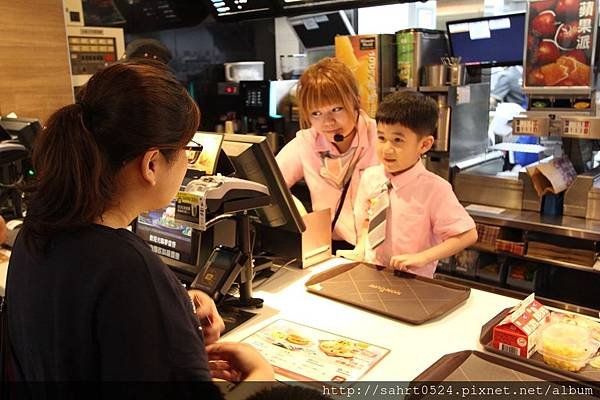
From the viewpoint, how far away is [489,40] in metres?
3.39

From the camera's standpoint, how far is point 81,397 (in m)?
0.79

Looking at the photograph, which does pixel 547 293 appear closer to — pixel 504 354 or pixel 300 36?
pixel 504 354

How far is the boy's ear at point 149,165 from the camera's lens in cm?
86

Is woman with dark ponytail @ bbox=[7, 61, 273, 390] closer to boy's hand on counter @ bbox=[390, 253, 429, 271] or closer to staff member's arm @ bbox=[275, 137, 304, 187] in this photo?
boy's hand on counter @ bbox=[390, 253, 429, 271]

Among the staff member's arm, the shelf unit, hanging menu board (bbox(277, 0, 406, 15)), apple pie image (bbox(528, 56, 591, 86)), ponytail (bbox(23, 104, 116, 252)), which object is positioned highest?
hanging menu board (bbox(277, 0, 406, 15))

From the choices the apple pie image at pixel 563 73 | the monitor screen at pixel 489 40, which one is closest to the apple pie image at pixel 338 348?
the apple pie image at pixel 563 73

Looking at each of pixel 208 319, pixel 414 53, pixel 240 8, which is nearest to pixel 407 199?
pixel 208 319

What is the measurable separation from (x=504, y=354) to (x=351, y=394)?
0.38 metres

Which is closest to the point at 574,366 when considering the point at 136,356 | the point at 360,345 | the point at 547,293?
the point at 360,345

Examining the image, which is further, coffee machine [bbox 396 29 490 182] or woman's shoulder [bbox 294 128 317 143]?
coffee machine [bbox 396 29 490 182]

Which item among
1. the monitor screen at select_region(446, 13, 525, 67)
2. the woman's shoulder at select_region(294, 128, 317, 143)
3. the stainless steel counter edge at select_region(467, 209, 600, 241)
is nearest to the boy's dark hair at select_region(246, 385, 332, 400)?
the woman's shoulder at select_region(294, 128, 317, 143)

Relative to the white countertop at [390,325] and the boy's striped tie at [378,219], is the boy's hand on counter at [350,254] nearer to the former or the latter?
the boy's striped tie at [378,219]

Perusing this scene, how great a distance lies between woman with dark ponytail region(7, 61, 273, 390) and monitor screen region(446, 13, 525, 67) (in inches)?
114

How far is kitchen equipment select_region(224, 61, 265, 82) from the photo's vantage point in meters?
4.66
